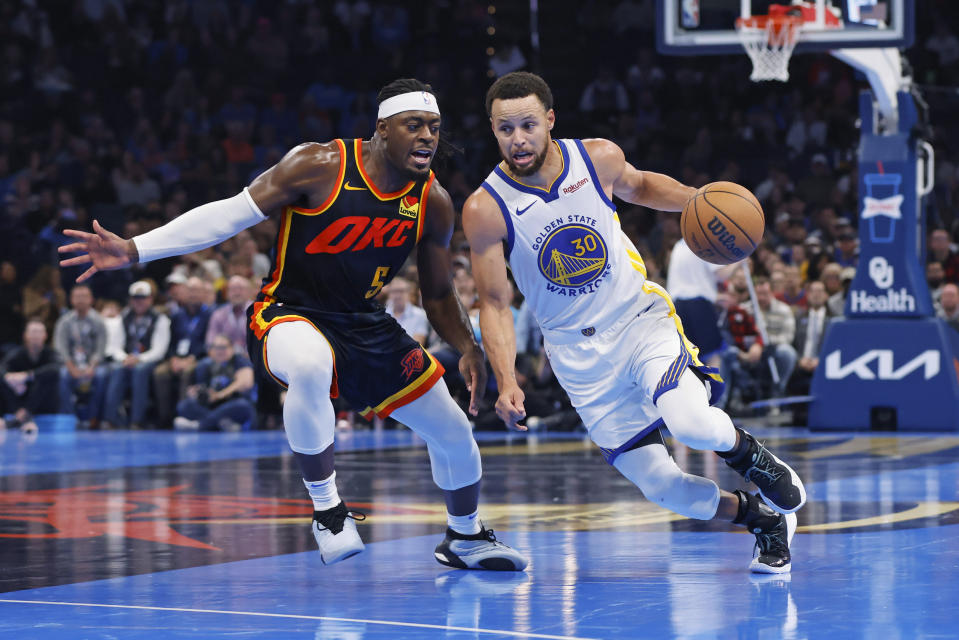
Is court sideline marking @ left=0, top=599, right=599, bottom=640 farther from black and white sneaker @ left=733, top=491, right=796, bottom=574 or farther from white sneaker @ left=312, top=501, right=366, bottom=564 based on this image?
black and white sneaker @ left=733, top=491, right=796, bottom=574

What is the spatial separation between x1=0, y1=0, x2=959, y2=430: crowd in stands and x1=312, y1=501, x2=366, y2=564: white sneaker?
292 inches

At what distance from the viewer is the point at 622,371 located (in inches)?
232

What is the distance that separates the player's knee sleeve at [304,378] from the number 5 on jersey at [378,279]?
0.34 metres

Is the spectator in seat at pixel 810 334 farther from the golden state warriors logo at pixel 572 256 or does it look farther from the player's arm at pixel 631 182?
the golden state warriors logo at pixel 572 256

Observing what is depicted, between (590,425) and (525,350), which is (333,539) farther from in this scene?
(525,350)

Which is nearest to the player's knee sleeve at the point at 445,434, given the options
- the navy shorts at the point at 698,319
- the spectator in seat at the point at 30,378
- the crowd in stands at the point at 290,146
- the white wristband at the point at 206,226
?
the white wristband at the point at 206,226

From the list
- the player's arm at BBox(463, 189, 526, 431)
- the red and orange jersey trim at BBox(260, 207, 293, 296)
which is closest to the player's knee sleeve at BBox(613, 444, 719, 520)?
the player's arm at BBox(463, 189, 526, 431)

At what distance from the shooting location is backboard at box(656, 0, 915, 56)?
11.3 meters

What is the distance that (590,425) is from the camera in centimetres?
601

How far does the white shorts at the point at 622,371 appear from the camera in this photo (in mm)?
5871

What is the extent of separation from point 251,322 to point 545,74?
1573cm

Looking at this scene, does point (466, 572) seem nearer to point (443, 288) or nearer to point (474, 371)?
point (474, 371)

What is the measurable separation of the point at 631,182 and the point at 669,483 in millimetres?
1333

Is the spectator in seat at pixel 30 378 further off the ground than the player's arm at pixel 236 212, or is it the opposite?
the player's arm at pixel 236 212
